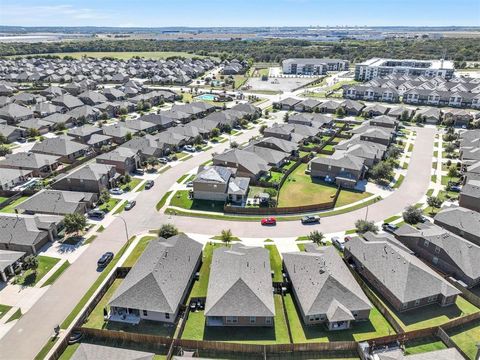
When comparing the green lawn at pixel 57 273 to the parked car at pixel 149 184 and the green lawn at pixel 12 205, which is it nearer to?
the green lawn at pixel 12 205

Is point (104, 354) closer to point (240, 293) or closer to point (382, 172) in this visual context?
point (240, 293)

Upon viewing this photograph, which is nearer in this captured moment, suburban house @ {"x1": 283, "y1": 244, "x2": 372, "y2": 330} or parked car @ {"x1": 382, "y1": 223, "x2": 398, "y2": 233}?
suburban house @ {"x1": 283, "y1": 244, "x2": 372, "y2": 330}

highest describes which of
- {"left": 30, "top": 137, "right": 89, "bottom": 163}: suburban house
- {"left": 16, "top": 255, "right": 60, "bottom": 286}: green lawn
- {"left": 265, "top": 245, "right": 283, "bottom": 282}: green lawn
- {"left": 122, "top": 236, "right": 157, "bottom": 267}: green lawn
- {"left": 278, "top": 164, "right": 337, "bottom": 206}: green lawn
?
{"left": 30, "top": 137, "right": 89, "bottom": 163}: suburban house

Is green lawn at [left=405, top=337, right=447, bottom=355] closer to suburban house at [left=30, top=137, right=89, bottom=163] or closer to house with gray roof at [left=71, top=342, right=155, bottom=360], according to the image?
house with gray roof at [left=71, top=342, right=155, bottom=360]

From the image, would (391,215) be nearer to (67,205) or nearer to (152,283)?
(152,283)

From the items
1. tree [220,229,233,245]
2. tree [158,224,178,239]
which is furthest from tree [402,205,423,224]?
tree [158,224,178,239]

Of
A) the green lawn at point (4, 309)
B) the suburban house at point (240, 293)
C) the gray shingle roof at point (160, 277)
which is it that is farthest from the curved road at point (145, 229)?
the suburban house at point (240, 293)

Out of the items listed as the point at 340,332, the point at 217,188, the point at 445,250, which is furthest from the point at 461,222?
the point at 217,188
